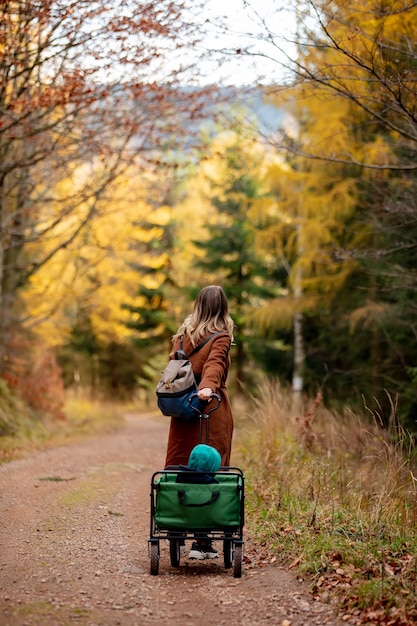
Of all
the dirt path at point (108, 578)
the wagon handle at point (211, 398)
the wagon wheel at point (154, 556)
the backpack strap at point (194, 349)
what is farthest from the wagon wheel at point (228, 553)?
the backpack strap at point (194, 349)

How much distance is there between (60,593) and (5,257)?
1139 centimetres

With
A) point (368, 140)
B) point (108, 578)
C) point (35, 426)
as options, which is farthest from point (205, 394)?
point (368, 140)

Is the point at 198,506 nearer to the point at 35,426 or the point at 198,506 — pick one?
the point at 198,506

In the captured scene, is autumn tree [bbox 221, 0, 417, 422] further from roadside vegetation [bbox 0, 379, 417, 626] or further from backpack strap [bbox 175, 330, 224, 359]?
backpack strap [bbox 175, 330, 224, 359]

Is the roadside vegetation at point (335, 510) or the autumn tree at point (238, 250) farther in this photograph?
the autumn tree at point (238, 250)

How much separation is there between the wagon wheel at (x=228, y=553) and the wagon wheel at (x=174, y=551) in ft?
1.09

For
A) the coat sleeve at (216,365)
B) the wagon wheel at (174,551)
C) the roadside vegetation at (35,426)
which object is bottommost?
the roadside vegetation at (35,426)

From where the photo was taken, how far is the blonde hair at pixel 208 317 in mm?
5223

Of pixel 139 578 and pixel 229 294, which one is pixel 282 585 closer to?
pixel 139 578

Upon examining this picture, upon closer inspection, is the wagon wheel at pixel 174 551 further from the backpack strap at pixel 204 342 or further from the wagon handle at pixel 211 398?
the backpack strap at pixel 204 342

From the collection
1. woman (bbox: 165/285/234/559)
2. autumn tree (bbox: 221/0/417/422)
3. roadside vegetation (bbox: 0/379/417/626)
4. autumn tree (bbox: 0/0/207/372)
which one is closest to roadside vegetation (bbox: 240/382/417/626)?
roadside vegetation (bbox: 0/379/417/626)

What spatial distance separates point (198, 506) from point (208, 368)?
979mm

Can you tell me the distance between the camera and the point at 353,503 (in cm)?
609

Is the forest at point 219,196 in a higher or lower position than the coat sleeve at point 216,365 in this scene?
higher
